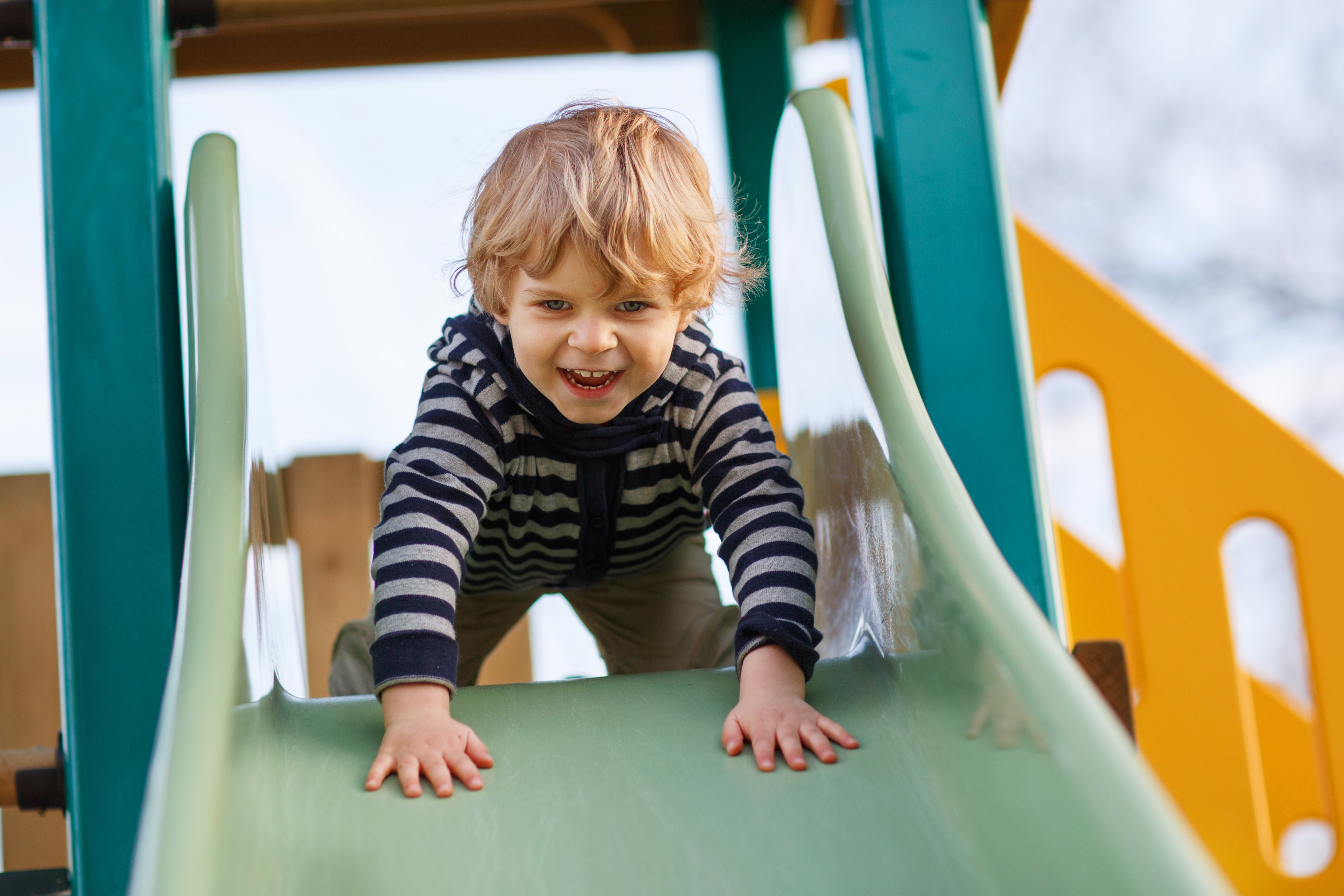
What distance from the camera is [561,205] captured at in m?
1.00

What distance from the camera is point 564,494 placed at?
115cm

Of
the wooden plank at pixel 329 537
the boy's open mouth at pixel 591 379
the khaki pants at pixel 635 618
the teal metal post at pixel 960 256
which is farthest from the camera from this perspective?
the wooden plank at pixel 329 537

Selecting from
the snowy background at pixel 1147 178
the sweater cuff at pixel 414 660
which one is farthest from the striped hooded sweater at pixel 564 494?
the snowy background at pixel 1147 178

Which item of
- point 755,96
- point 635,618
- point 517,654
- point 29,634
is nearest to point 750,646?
point 635,618

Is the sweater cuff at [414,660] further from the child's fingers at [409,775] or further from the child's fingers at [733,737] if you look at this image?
the child's fingers at [733,737]

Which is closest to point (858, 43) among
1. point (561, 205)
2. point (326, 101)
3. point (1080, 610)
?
point (561, 205)

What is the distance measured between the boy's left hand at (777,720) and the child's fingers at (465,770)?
180mm

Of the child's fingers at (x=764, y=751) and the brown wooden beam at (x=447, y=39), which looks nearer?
the child's fingers at (x=764, y=751)

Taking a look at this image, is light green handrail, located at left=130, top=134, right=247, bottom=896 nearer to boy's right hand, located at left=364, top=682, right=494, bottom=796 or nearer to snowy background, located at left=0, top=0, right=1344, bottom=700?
boy's right hand, located at left=364, top=682, right=494, bottom=796

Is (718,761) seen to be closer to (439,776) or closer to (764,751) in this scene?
(764,751)

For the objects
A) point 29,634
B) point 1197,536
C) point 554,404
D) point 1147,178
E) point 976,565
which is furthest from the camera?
point 1147,178

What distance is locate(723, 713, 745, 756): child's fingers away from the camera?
33.4 inches

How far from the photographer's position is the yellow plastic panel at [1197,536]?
5.46 ft

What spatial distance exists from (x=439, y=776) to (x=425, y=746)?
4 cm
